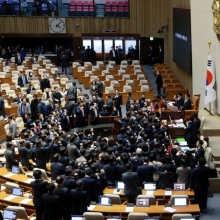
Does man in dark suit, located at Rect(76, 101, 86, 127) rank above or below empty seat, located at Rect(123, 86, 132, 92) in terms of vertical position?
below

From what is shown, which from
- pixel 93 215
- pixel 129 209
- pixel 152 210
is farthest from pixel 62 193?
pixel 152 210

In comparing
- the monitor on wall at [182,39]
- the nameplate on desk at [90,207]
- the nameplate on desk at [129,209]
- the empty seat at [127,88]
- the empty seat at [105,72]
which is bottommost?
the nameplate on desk at [129,209]

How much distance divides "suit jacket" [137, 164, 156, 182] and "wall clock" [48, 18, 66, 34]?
61.3 feet

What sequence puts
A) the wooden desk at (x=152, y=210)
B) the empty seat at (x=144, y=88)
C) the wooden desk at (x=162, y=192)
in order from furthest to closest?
1. the empty seat at (x=144, y=88)
2. the wooden desk at (x=162, y=192)
3. the wooden desk at (x=152, y=210)

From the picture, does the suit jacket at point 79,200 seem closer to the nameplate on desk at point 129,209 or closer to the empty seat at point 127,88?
the nameplate on desk at point 129,209

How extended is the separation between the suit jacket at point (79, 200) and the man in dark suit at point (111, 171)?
4.95ft

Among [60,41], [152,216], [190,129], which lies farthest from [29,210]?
[60,41]

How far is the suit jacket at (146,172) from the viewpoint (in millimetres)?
10203

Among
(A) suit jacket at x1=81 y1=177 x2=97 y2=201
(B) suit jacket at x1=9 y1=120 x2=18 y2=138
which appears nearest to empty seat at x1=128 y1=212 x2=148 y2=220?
(A) suit jacket at x1=81 y1=177 x2=97 y2=201

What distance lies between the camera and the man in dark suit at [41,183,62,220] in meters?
8.55

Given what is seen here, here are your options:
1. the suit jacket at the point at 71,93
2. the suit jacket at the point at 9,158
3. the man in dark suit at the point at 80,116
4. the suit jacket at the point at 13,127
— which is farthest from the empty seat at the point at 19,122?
the suit jacket at the point at 9,158

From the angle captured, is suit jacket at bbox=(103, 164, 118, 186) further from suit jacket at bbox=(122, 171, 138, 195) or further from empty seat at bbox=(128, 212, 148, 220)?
empty seat at bbox=(128, 212, 148, 220)

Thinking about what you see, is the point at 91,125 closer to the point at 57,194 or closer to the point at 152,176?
the point at 152,176

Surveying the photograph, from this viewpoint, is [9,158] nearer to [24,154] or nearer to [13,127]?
[24,154]
